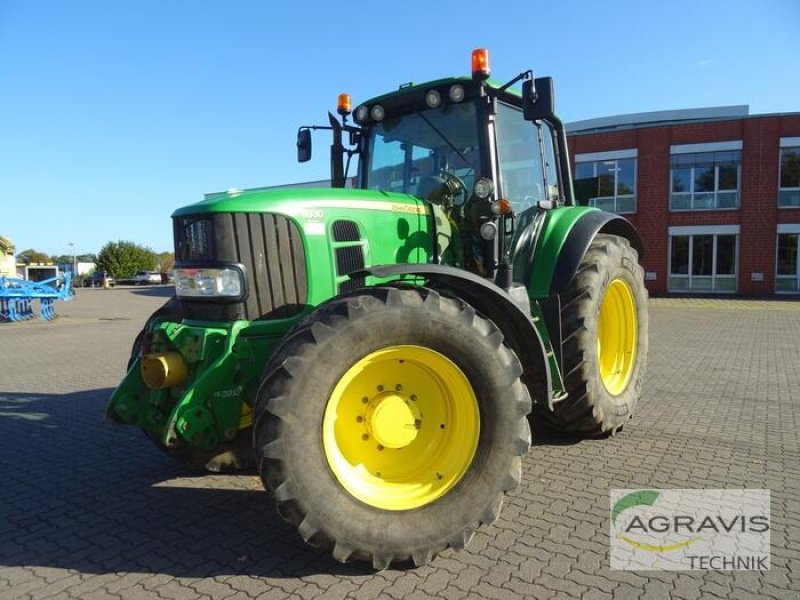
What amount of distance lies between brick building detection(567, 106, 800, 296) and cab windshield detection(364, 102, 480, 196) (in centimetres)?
2053

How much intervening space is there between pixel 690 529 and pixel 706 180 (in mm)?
23148

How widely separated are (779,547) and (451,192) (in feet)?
9.51

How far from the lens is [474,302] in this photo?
3.53 metres

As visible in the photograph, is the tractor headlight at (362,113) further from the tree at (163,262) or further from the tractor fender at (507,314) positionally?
the tree at (163,262)

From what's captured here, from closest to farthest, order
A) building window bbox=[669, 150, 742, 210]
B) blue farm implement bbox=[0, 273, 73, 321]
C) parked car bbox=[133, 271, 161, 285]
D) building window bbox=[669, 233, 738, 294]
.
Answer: blue farm implement bbox=[0, 273, 73, 321] → building window bbox=[669, 150, 742, 210] → building window bbox=[669, 233, 738, 294] → parked car bbox=[133, 271, 161, 285]

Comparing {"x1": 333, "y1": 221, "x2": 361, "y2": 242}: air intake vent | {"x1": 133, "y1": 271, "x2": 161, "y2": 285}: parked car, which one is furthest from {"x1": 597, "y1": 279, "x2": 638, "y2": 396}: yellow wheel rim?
{"x1": 133, "y1": 271, "x2": 161, "y2": 285}: parked car

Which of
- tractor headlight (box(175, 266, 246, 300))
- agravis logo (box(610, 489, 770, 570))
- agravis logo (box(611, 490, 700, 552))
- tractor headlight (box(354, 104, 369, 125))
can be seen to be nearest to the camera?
agravis logo (box(610, 489, 770, 570))

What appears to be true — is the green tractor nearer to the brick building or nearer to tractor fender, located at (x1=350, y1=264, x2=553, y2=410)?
tractor fender, located at (x1=350, y1=264, x2=553, y2=410)

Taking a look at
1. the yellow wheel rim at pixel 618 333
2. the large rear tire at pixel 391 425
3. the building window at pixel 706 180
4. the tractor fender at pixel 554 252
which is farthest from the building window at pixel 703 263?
the large rear tire at pixel 391 425

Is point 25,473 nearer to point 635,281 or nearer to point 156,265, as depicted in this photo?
point 635,281

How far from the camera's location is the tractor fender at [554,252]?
13.9 feet

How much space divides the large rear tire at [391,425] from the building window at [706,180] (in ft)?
76.6

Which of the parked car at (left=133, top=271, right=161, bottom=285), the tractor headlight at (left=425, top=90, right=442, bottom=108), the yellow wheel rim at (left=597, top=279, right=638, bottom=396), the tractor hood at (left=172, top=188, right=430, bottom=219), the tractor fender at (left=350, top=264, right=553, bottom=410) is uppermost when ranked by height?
the tractor headlight at (left=425, top=90, right=442, bottom=108)

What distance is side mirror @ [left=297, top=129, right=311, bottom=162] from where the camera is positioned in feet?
16.0
